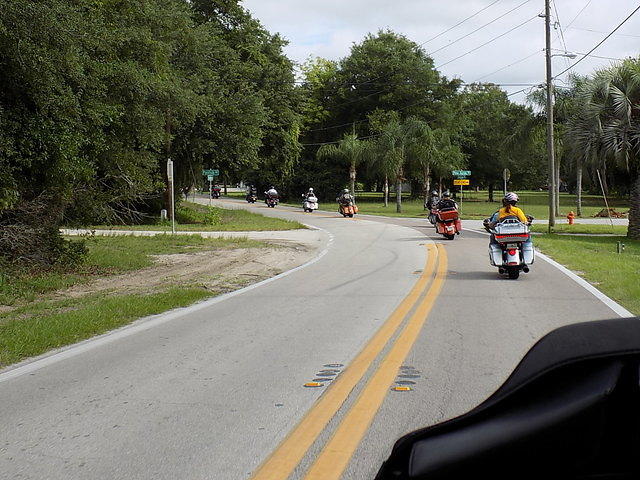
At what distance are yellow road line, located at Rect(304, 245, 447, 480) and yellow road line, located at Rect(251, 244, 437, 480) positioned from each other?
0.42ft

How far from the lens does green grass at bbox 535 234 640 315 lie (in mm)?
12172

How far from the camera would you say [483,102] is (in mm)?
87375

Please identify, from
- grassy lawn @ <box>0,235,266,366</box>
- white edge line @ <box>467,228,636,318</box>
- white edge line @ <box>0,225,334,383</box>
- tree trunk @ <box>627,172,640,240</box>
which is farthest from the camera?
tree trunk @ <box>627,172,640,240</box>

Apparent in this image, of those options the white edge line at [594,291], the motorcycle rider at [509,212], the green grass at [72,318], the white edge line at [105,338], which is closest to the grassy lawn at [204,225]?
the white edge line at [594,291]

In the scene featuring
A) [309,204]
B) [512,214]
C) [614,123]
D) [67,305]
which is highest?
[614,123]

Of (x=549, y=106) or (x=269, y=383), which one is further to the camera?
(x=549, y=106)

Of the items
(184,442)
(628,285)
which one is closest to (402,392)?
(184,442)

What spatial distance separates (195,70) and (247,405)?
1257 inches

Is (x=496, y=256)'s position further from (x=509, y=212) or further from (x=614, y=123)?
(x=614, y=123)

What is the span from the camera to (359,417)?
17.8ft

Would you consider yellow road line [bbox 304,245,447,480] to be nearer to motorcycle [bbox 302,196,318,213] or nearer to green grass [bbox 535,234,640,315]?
green grass [bbox 535,234,640,315]

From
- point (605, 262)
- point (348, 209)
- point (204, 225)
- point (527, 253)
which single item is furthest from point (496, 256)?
point (348, 209)

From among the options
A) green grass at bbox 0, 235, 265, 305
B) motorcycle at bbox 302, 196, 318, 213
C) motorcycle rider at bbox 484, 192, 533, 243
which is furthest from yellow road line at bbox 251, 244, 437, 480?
motorcycle at bbox 302, 196, 318, 213

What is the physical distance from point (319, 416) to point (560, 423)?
368cm
